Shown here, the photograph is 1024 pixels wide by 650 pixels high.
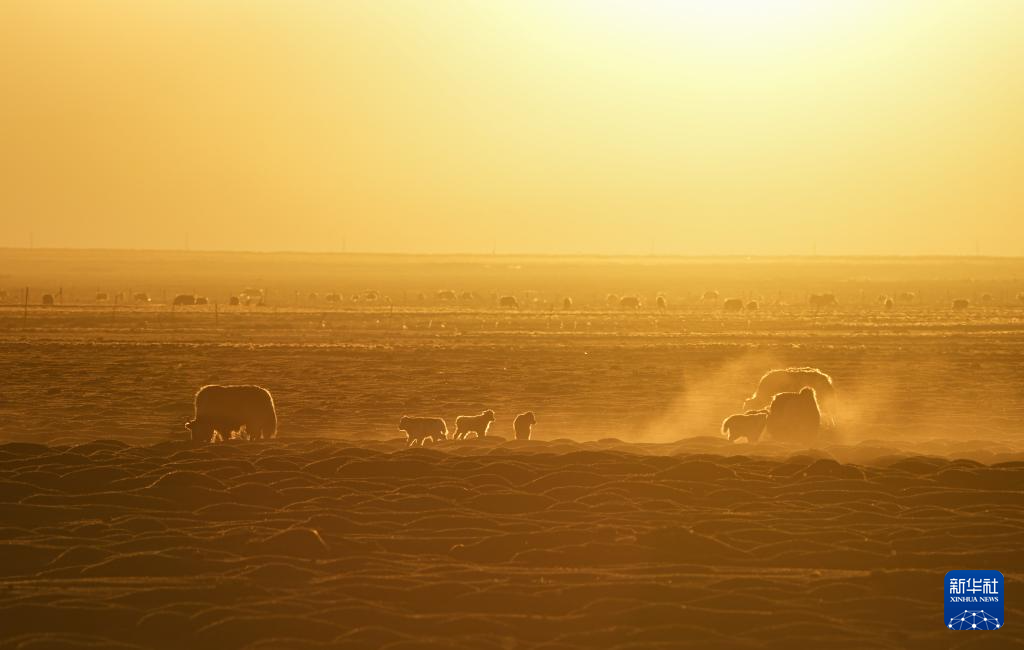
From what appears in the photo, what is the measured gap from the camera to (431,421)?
19.9 metres

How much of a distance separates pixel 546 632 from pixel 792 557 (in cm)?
306

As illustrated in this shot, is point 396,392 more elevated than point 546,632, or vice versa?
point 396,392

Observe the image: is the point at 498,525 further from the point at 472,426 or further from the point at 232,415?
the point at 472,426

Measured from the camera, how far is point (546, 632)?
28.6ft

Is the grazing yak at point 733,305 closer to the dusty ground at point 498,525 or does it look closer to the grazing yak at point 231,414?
the dusty ground at point 498,525

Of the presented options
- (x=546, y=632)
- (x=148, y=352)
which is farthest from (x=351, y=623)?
(x=148, y=352)

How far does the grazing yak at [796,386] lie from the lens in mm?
22656

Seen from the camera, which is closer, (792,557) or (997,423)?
(792,557)

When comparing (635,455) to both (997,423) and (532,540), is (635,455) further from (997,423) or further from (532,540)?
(997,423)

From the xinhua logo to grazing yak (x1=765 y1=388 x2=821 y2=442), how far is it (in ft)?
32.3

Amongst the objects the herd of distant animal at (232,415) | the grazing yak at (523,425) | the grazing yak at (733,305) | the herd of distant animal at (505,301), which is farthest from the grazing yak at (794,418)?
the grazing yak at (733,305)

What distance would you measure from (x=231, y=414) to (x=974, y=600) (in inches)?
499

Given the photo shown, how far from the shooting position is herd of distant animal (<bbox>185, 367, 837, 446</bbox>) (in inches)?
753

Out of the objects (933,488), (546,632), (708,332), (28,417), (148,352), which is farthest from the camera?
(708,332)
